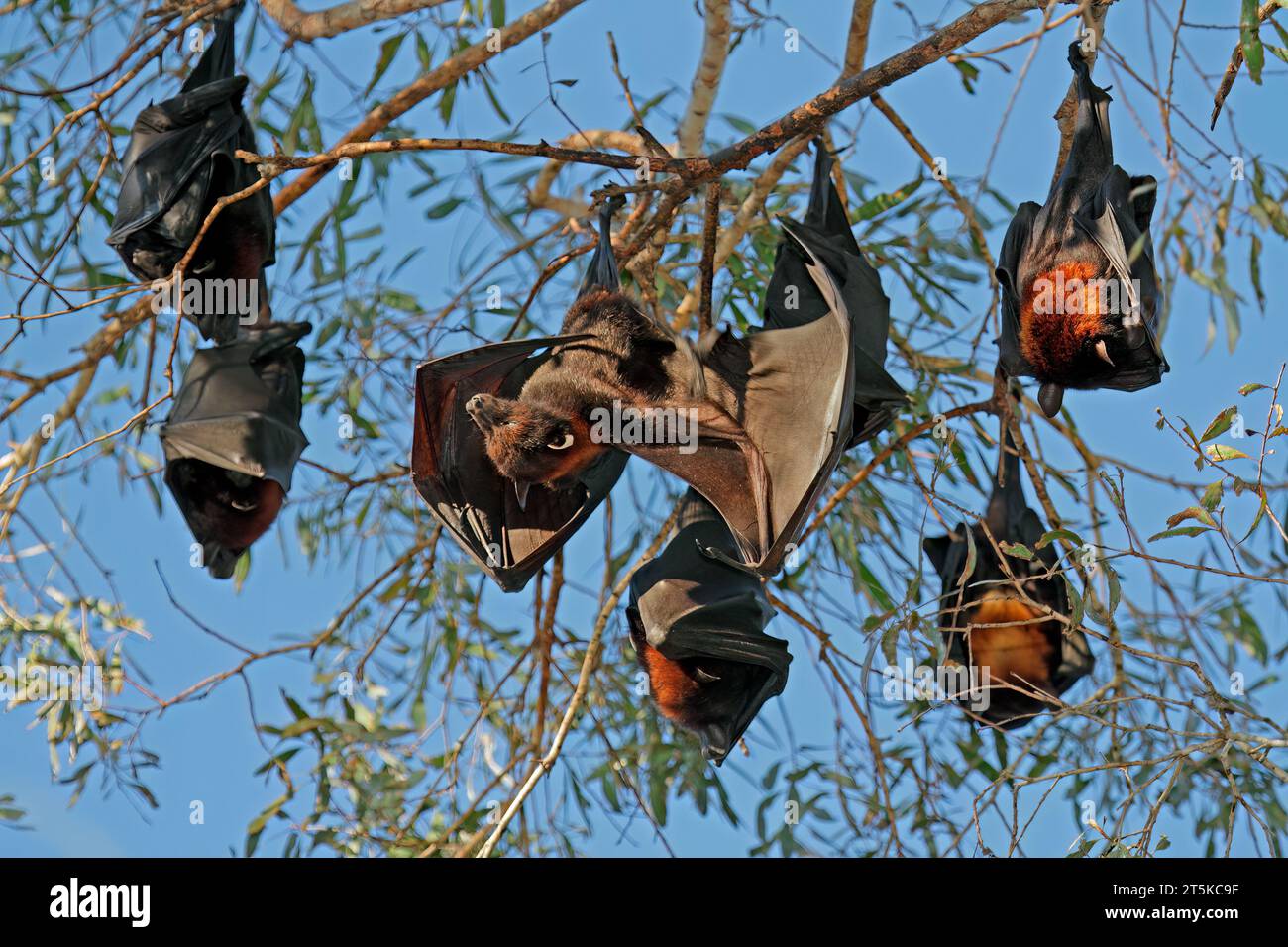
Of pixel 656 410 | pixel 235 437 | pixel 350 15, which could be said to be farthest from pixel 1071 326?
pixel 235 437

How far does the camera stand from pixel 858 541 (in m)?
4.56

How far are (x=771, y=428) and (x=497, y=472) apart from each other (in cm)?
58

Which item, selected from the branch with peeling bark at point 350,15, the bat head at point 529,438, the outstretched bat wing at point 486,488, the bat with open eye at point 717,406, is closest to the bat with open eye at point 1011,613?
the bat with open eye at point 717,406

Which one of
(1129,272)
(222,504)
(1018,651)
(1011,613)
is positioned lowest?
(1018,651)

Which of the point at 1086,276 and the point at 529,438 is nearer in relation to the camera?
the point at 529,438

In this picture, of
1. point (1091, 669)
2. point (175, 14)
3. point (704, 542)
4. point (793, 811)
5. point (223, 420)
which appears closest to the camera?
point (704, 542)

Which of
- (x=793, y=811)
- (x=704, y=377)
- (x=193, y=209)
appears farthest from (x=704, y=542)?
(x=193, y=209)

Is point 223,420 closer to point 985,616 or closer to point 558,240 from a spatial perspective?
point 558,240

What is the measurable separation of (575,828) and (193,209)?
2.10m

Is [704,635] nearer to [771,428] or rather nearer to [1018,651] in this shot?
[771,428]

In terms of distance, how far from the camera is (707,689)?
3490mm

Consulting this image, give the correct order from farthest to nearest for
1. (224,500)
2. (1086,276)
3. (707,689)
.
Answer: (224,500), (707,689), (1086,276)

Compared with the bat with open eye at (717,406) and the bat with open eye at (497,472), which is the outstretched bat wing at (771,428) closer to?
the bat with open eye at (717,406)

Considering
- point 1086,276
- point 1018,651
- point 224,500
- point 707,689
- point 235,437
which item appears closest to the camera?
point 1086,276
